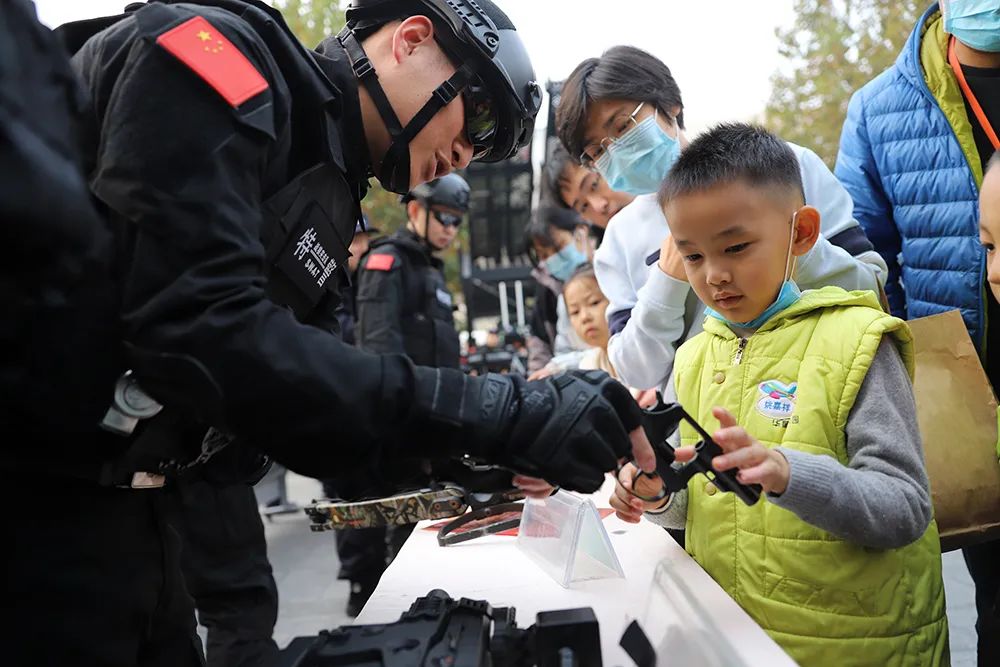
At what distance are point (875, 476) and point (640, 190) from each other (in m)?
1.22

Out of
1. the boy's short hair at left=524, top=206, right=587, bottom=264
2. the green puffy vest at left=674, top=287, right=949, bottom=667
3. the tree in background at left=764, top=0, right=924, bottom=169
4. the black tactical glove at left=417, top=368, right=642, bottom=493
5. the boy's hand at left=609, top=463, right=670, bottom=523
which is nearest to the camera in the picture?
the black tactical glove at left=417, top=368, right=642, bottom=493

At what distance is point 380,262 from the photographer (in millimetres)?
3857

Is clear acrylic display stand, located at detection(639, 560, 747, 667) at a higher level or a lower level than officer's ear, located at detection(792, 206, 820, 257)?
lower

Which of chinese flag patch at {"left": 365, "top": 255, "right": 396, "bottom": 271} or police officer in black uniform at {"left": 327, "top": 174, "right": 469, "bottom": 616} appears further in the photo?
chinese flag patch at {"left": 365, "top": 255, "right": 396, "bottom": 271}

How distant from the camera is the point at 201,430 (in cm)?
113

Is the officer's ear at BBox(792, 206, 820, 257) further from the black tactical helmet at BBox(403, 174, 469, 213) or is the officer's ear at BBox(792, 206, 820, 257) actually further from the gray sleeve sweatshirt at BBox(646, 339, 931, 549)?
the black tactical helmet at BBox(403, 174, 469, 213)

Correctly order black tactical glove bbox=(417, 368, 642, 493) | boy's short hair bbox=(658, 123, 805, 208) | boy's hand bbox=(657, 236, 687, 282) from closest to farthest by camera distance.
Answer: black tactical glove bbox=(417, 368, 642, 493)
boy's short hair bbox=(658, 123, 805, 208)
boy's hand bbox=(657, 236, 687, 282)

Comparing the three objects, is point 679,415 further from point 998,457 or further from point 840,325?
point 998,457

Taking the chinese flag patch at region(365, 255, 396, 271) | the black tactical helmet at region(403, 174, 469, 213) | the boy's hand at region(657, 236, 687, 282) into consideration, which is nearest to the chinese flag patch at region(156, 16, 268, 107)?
the boy's hand at region(657, 236, 687, 282)

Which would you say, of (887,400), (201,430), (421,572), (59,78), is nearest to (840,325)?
(887,400)

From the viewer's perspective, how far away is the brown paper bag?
62.1 inches

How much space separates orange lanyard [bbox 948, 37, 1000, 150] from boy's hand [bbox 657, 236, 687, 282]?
875mm

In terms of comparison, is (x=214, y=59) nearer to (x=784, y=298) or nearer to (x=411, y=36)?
(x=411, y=36)

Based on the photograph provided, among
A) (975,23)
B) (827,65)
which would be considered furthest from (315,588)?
(827,65)
